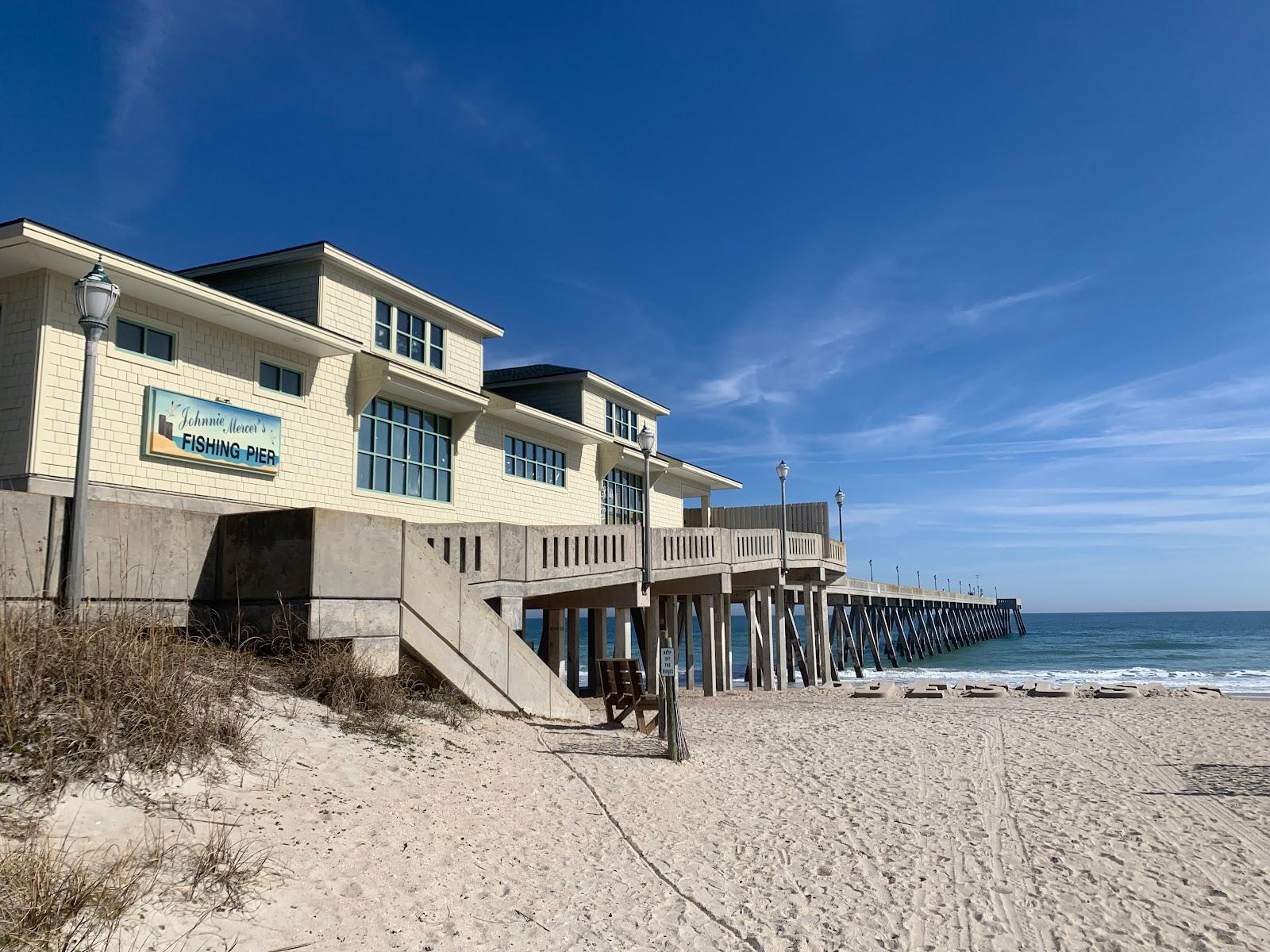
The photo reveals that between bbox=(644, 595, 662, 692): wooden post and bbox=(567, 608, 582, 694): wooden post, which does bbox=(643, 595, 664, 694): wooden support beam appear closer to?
bbox=(644, 595, 662, 692): wooden post

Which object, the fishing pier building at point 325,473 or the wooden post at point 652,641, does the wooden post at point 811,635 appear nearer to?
the fishing pier building at point 325,473

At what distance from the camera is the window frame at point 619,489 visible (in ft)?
85.7

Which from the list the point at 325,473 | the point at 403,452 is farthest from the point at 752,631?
the point at 325,473

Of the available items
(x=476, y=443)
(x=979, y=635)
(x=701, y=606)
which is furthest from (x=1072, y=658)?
(x=476, y=443)

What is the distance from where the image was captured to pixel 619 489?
27625mm

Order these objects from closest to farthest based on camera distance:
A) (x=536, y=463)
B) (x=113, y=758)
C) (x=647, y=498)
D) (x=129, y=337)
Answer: (x=113, y=758), (x=129, y=337), (x=647, y=498), (x=536, y=463)

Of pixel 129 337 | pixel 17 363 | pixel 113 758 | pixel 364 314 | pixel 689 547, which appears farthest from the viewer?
pixel 689 547

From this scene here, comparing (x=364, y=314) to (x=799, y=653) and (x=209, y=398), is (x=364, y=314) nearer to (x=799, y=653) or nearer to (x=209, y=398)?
(x=209, y=398)

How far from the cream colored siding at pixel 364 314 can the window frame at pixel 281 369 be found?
3.94ft

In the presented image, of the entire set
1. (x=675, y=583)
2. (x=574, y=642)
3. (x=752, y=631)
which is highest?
(x=675, y=583)

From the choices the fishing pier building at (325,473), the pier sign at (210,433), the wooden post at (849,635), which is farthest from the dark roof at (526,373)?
the wooden post at (849,635)

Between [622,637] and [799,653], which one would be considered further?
[799,653]

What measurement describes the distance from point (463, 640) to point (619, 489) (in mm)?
17056

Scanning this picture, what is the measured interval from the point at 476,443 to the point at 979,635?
78512mm
